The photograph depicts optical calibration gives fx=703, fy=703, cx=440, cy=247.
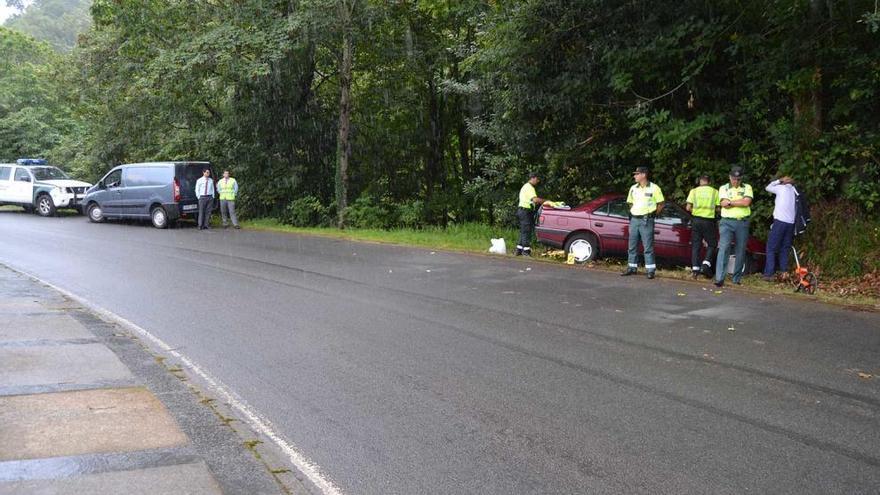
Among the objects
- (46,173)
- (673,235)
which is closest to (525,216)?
(673,235)

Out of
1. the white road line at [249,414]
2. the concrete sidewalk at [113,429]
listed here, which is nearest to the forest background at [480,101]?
the white road line at [249,414]

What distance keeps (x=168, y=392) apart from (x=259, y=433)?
1.23 metres

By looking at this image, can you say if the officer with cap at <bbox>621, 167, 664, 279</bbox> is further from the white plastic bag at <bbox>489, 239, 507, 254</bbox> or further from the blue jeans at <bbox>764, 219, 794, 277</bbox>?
the white plastic bag at <bbox>489, 239, 507, 254</bbox>

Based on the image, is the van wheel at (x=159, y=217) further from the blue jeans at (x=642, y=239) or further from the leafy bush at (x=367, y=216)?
the blue jeans at (x=642, y=239)

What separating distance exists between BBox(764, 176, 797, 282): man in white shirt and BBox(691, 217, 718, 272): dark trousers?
86 centimetres

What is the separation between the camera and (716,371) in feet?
20.7

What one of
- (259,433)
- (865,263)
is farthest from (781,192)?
(259,433)

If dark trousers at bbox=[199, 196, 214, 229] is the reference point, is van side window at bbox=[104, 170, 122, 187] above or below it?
above

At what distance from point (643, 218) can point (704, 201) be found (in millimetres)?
1032

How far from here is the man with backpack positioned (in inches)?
447

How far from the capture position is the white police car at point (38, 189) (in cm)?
2591

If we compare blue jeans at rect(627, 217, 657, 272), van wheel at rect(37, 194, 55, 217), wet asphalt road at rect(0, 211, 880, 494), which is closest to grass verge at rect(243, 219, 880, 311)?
blue jeans at rect(627, 217, 657, 272)

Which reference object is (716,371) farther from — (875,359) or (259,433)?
(259,433)

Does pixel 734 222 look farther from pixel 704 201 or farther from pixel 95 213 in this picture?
pixel 95 213
